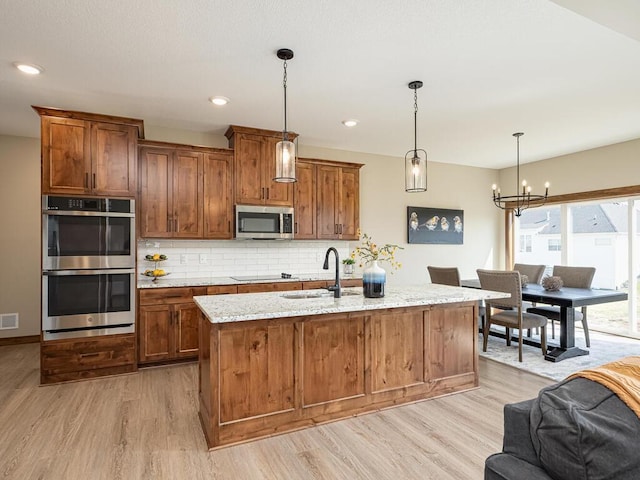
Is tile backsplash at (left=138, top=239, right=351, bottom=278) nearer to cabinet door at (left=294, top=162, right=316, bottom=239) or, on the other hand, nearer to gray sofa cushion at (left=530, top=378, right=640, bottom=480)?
cabinet door at (left=294, top=162, right=316, bottom=239)

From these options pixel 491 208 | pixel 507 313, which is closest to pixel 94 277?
pixel 507 313

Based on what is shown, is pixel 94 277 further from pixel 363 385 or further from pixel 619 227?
pixel 619 227

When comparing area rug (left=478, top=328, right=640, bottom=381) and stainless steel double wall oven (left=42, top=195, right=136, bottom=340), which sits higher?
stainless steel double wall oven (left=42, top=195, right=136, bottom=340)

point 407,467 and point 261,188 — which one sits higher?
point 261,188

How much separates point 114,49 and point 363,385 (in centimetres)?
304

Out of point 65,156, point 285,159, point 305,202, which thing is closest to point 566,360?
point 305,202

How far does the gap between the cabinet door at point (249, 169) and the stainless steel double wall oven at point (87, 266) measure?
1.24 meters

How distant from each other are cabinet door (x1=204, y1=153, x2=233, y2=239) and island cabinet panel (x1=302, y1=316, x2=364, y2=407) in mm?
2289

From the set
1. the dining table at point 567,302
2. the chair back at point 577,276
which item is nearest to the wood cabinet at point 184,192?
the dining table at point 567,302

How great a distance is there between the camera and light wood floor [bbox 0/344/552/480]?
216 centimetres

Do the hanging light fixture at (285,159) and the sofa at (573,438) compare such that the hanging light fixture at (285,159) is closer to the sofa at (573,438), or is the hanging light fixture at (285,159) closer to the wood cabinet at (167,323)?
the wood cabinet at (167,323)

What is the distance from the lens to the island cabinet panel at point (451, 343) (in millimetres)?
3129

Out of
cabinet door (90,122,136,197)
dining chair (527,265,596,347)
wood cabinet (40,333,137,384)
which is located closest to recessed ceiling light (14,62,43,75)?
cabinet door (90,122,136,197)

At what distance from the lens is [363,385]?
2855 millimetres
